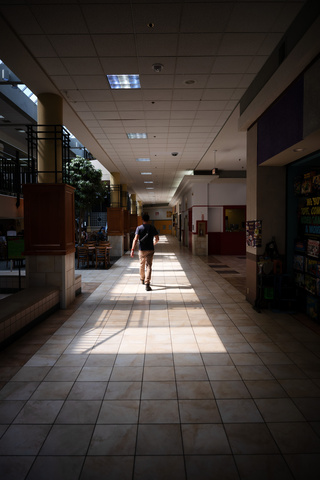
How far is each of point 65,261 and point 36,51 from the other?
298 cm

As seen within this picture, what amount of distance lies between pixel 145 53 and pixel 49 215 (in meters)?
2.75

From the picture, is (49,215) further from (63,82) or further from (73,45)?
(73,45)

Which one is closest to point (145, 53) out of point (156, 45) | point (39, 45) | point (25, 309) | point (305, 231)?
point (156, 45)

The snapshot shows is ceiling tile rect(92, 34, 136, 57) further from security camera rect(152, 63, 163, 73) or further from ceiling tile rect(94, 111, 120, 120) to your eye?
ceiling tile rect(94, 111, 120, 120)

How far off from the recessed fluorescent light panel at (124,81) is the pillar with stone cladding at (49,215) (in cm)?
111

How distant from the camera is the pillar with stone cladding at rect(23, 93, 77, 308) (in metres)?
5.09

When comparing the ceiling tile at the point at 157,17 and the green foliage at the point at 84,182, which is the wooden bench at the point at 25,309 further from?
the green foliage at the point at 84,182

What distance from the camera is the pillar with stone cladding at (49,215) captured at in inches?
201

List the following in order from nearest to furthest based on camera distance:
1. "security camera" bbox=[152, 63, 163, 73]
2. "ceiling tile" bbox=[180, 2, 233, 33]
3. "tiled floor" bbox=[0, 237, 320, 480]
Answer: "tiled floor" bbox=[0, 237, 320, 480] → "ceiling tile" bbox=[180, 2, 233, 33] → "security camera" bbox=[152, 63, 163, 73]

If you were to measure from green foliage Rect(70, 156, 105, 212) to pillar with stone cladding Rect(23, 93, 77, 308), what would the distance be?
195 inches

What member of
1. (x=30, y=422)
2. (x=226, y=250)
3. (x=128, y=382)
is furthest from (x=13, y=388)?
(x=226, y=250)

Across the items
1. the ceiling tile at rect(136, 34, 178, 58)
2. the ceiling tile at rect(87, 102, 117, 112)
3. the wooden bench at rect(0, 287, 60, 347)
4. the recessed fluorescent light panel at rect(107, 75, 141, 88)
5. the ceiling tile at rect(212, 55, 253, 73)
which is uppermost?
the recessed fluorescent light panel at rect(107, 75, 141, 88)

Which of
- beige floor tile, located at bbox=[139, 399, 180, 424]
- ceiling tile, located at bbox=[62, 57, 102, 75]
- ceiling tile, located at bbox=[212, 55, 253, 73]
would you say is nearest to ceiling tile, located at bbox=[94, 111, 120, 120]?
ceiling tile, located at bbox=[62, 57, 102, 75]

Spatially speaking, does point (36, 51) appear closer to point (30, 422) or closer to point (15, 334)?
point (15, 334)
